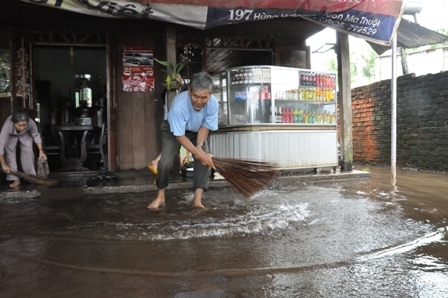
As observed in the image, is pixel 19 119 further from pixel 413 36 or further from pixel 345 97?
pixel 413 36

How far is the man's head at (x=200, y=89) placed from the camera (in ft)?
11.1

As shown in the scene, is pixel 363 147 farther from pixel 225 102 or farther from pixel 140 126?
pixel 140 126

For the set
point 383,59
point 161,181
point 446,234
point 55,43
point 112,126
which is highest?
point 383,59

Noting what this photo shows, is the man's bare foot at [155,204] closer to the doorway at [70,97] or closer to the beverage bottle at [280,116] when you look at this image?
the beverage bottle at [280,116]

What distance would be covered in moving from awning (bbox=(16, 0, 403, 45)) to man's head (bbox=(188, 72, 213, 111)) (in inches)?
81.7

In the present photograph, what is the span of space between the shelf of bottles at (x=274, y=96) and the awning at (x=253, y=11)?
1.04 metres

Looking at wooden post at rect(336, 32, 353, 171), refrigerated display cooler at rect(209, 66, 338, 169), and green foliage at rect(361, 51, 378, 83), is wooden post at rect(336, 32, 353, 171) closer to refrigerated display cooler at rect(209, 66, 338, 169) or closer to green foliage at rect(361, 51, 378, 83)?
refrigerated display cooler at rect(209, 66, 338, 169)

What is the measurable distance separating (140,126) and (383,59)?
57.9 ft

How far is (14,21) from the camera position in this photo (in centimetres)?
626

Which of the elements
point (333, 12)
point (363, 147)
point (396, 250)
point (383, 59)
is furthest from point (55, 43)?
point (383, 59)

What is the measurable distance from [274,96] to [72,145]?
548cm

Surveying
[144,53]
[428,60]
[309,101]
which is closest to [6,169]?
[144,53]

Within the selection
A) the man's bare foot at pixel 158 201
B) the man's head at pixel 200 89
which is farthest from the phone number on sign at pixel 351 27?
the man's bare foot at pixel 158 201

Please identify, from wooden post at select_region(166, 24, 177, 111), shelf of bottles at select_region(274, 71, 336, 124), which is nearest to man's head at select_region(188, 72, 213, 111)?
wooden post at select_region(166, 24, 177, 111)
